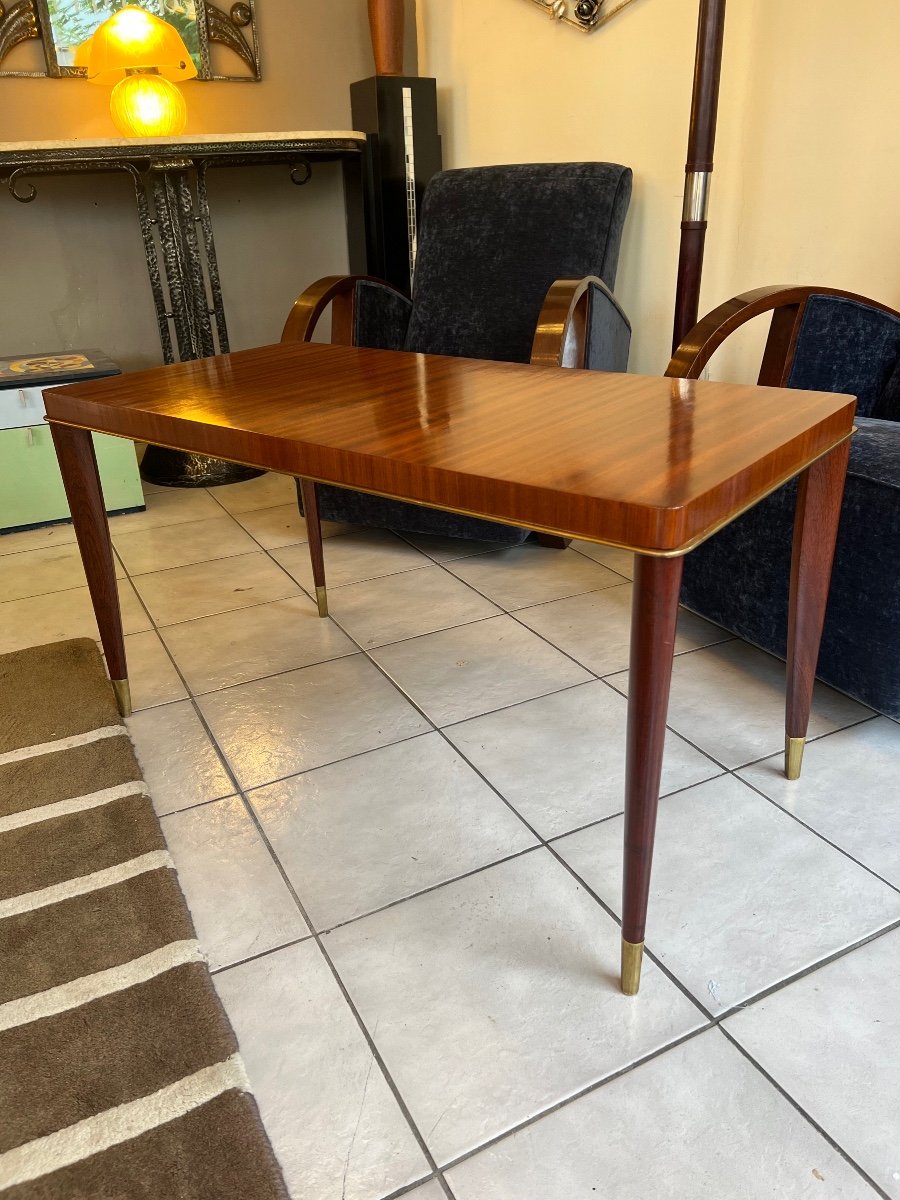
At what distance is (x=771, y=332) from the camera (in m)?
1.50

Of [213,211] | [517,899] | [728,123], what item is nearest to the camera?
[517,899]

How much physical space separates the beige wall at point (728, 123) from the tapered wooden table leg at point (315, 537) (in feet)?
3.50

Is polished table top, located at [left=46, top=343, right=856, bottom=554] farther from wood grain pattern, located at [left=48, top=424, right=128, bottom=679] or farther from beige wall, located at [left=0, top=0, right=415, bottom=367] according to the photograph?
beige wall, located at [left=0, top=0, right=415, bottom=367]

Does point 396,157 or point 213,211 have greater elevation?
point 396,157

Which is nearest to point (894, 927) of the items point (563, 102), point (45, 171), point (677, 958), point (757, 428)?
point (677, 958)

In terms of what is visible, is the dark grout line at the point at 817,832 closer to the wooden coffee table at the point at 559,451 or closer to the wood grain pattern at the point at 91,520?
the wooden coffee table at the point at 559,451

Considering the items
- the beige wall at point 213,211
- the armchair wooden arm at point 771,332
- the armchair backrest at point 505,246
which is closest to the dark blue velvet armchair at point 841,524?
the armchair wooden arm at point 771,332

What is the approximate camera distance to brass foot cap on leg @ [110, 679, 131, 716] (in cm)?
150

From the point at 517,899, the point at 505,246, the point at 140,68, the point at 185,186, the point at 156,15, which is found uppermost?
the point at 156,15

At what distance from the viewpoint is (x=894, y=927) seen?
1022 millimetres

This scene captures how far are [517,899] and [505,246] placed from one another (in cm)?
166

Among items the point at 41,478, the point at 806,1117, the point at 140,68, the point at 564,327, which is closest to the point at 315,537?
the point at 564,327

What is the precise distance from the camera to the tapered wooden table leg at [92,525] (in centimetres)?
130

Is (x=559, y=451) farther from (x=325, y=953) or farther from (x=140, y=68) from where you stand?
(x=140, y=68)
